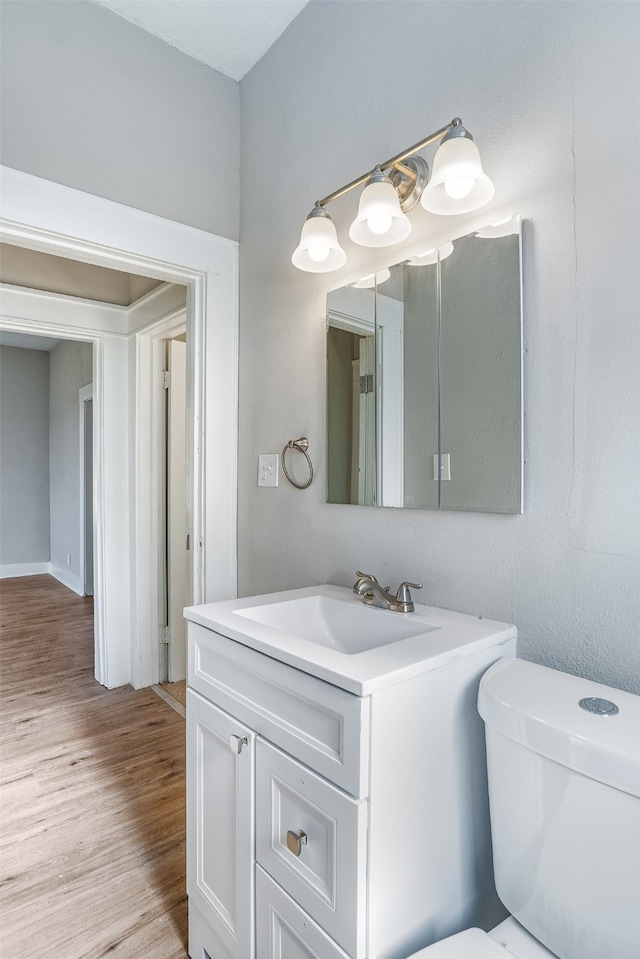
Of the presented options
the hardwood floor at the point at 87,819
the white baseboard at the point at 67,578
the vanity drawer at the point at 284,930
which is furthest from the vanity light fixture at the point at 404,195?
the white baseboard at the point at 67,578

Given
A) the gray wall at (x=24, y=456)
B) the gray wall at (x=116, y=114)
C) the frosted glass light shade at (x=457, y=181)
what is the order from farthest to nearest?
the gray wall at (x=24, y=456), the gray wall at (x=116, y=114), the frosted glass light shade at (x=457, y=181)

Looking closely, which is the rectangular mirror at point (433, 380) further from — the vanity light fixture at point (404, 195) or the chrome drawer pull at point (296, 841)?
the chrome drawer pull at point (296, 841)

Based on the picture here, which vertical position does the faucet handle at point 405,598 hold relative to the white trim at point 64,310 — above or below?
below

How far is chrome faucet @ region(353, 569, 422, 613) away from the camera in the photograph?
4.01ft

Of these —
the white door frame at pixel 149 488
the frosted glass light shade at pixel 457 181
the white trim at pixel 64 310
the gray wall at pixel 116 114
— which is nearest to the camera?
the frosted glass light shade at pixel 457 181

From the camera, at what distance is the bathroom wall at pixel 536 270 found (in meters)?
0.94

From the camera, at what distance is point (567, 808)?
0.75 metres

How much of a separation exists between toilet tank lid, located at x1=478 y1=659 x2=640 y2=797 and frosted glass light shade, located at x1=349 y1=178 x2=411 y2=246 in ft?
3.26

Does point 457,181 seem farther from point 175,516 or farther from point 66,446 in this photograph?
point 66,446

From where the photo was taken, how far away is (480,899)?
104 centimetres

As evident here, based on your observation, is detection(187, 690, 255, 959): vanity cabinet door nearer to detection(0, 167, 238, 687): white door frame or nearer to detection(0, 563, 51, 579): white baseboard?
detection(0, 167, 238, 687): white door frame

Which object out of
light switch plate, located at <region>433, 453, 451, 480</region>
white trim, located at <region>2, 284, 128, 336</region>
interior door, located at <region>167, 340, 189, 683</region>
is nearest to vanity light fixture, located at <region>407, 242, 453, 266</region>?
light switch plate, located at <region>433, 453, 451, 480</region>

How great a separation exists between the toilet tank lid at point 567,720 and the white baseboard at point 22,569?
6.21m

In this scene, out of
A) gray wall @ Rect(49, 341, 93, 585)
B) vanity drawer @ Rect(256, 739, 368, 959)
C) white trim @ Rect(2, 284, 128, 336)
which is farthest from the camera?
gray wall @ Rect(49, 341, 93, 585)
